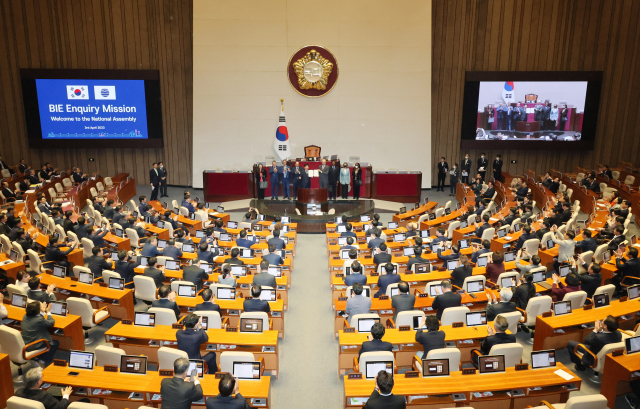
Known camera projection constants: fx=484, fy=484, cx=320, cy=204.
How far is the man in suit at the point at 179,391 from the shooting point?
213 inches

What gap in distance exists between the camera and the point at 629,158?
22.1 m

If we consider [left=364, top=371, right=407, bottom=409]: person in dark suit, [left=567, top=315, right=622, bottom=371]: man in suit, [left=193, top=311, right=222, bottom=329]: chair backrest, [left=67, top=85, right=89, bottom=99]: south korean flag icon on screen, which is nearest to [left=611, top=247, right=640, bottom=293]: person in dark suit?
[left=567, top=315, right=622, bottom=371]: man in suit

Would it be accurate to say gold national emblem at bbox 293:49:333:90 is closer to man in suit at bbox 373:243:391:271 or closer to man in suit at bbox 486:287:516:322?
man in suit at bbox 373:243:391:271

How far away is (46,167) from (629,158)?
83.2 feet

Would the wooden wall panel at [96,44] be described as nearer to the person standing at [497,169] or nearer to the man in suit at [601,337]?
the person standing at [497,169]

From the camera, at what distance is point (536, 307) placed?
325 inches

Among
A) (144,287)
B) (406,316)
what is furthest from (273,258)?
(406,316)

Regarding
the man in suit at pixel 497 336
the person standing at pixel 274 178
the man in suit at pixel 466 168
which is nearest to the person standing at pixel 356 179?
the person standing at pixel 274 178

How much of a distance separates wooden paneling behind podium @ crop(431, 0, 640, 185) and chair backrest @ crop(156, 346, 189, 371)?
1808 centimetres

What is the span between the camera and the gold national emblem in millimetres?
20531

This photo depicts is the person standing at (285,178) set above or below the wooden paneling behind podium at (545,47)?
below

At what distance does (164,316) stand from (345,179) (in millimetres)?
11767

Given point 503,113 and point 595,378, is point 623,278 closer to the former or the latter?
point 595,378

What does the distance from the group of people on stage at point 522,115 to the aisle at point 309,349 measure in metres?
12.7
